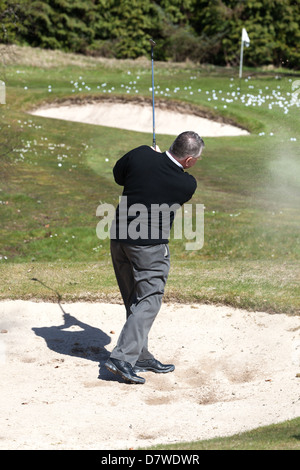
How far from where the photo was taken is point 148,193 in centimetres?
679

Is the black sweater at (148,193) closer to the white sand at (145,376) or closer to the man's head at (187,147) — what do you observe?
the man's head at (187,147)

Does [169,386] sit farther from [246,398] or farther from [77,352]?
[77,352]

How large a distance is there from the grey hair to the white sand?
97.0 inches

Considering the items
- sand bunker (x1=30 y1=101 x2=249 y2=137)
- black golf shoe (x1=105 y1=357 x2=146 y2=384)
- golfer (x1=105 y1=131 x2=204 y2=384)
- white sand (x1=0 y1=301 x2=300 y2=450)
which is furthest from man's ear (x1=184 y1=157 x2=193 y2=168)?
sand bunker (x1=30 y1=101 x2=249 y2=137)

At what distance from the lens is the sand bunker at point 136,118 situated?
26.7 meters

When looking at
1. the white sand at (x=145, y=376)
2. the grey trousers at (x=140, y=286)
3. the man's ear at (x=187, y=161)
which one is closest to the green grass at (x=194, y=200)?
the white sand at (x=145, y=376)

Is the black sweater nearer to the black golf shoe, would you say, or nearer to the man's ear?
the man's ear

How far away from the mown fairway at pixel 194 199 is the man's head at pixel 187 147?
133 inches

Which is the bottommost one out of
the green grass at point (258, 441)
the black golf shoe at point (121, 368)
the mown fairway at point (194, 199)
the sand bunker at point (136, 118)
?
the sand bunker at point (136, 118)

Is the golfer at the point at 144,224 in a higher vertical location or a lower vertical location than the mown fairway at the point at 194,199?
higher

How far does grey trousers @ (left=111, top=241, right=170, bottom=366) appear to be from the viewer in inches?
275

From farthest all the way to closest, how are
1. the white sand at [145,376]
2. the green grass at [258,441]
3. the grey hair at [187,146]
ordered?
the grey hair at [187,146] < the white sand at [145,376] < the green grass at [258,441]

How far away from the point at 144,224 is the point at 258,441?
7.76ft

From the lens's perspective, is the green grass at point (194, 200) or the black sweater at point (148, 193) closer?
the black sweater at point (148, 193)
